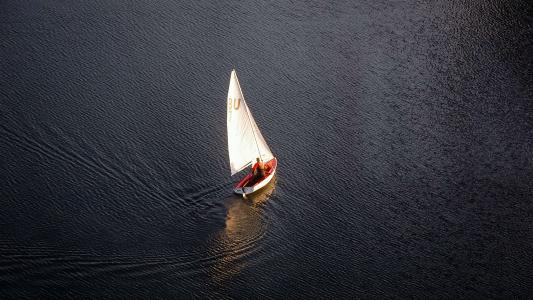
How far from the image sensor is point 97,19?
45875 mm

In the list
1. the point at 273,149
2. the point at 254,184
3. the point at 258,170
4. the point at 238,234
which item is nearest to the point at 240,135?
the point at 258,170

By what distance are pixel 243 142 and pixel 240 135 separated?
14.7 inches

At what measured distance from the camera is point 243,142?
1320 inches

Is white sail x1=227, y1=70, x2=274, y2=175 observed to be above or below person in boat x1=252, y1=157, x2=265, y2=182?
above

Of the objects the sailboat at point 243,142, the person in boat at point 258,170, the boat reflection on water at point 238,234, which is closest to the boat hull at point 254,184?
the sailboat at point 243,142

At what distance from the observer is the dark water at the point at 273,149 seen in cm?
2805

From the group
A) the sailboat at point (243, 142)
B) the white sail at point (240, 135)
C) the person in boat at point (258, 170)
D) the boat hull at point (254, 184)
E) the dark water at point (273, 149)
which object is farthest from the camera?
the white sail at point (240, 135)

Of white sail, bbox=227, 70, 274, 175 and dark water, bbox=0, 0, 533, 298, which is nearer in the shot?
dark water, bbox=0, 0, 533, 298

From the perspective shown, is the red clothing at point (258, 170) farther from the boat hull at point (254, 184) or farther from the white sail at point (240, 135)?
the white sail at point (240, 135)

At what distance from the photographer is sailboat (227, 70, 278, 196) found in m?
32.8

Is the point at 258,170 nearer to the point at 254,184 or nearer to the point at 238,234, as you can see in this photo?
the point at 254,184

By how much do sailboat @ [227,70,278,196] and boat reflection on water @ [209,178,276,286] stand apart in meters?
0.74

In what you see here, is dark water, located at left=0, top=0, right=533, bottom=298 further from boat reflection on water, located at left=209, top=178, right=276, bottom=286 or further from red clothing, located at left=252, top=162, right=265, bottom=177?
red clothing, located at left=252, top=162, right=265, bottom=177

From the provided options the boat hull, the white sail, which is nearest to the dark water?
the boat hull
